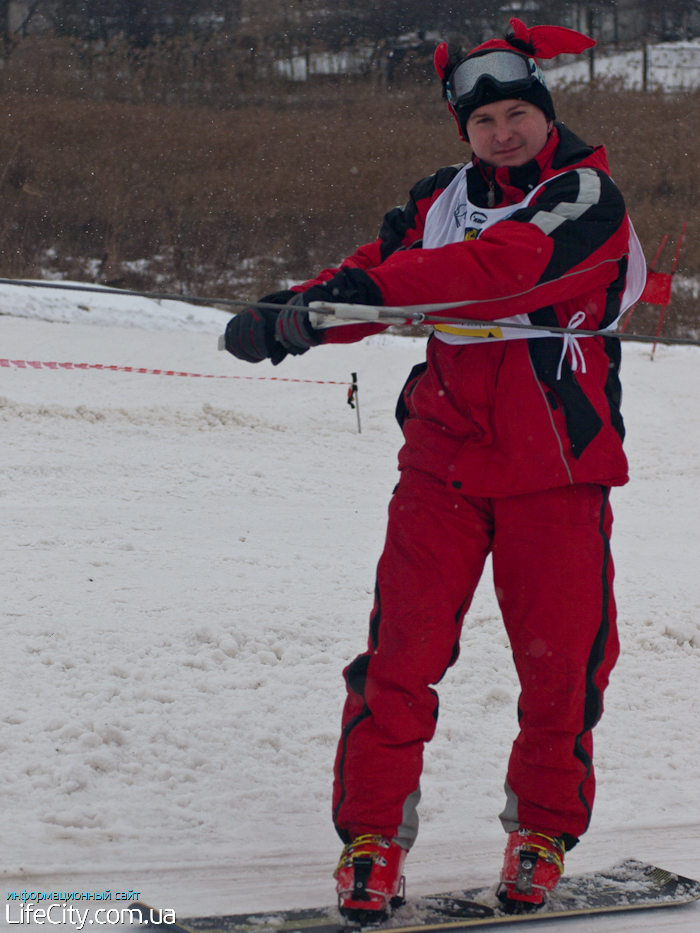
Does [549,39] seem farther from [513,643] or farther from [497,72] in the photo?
[513,643]

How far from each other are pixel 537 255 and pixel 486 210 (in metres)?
0.28

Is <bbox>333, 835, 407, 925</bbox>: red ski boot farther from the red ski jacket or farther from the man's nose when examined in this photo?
the man's nose

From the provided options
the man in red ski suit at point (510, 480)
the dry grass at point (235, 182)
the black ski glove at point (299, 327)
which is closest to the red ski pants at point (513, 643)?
the man in red ski suit at point (510, 480)

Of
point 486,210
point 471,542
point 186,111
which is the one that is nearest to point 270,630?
point 471,542

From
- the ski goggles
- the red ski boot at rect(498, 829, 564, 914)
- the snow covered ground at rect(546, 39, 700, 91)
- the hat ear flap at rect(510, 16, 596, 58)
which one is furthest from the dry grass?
the red ski boot at rect(498, 829, 564, 914)

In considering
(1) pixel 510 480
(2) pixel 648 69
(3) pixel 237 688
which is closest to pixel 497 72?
(1) pixel 510 480

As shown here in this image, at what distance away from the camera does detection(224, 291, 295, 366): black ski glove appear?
1783 mm

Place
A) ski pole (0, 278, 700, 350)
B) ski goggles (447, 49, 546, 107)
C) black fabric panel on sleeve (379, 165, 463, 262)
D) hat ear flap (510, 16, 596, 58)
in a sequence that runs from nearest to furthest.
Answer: ski pole (0, 278, 700, 350)
ski goggles (447, 49, 546, 107)
hat ear flap (510, 16, 596, 58)
black fabric panel on sleeve (379, 165, 463, 262)

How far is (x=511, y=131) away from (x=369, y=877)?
166 centimetres

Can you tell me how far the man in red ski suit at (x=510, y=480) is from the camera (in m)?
1.71

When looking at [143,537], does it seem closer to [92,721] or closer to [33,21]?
[92,721]

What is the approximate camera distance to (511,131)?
184 cm

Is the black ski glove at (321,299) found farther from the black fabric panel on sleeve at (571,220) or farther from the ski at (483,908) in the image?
the ski at (483,908)

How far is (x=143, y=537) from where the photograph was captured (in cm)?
429
